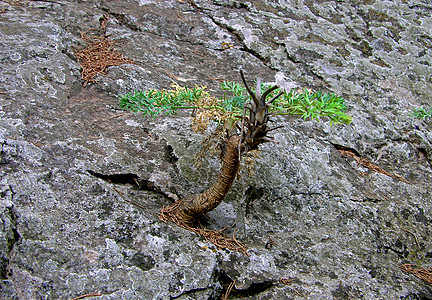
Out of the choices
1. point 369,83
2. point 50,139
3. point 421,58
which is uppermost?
point 421,58

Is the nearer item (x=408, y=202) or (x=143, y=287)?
(x=143, y=287)

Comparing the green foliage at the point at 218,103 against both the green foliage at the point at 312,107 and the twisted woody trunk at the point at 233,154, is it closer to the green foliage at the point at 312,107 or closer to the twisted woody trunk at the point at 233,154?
the green foliage at the point at 312,107

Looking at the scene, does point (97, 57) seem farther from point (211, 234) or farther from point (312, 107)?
point (312, 107)

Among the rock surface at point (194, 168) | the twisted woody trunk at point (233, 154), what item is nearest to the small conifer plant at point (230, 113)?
the twisted woody trunk at point (233, 154)

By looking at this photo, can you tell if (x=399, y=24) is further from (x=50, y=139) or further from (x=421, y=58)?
(x=50, y=139)

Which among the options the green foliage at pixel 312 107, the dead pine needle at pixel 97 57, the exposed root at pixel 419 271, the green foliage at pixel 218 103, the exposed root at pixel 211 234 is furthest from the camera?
the dead pine needle at pixel 97 57

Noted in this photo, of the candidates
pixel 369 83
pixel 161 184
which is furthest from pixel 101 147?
pixel 369 83

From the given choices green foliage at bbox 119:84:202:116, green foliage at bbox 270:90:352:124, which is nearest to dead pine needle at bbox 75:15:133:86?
green foliage at bbox 119:84:202:116
